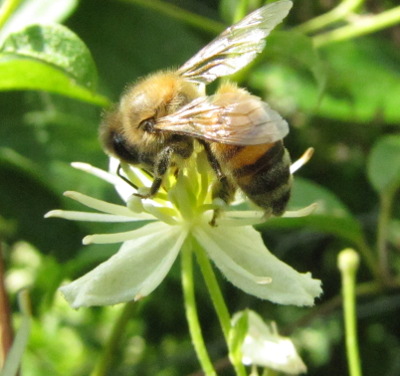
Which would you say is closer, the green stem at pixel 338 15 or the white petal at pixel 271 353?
the white petal at pixel 271 353

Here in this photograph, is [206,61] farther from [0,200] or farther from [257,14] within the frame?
[0,200]

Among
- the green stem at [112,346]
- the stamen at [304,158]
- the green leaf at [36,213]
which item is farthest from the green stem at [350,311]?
the green leaf at [36,213]

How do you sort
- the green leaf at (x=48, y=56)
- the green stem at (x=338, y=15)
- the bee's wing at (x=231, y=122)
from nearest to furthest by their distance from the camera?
the bee's wing at (x=231, y=122) < the green leaf at (x=48, y=56) < the green stem at (x=338, y=15)

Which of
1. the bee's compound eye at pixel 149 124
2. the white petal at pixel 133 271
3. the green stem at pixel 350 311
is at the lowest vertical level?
the green stem at pixel 350 311

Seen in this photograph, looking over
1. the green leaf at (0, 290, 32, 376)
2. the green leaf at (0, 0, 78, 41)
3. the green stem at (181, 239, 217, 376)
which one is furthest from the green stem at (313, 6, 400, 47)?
the green leaf at (0, 290, 32, 376)

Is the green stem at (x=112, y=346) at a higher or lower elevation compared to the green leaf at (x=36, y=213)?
higher

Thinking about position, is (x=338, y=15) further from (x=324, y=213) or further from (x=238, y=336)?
(x=238, y=336)

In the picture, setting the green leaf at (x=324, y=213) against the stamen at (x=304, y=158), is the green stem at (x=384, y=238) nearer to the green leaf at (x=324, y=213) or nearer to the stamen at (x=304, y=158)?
the green leaf at (x=324, y=213)
